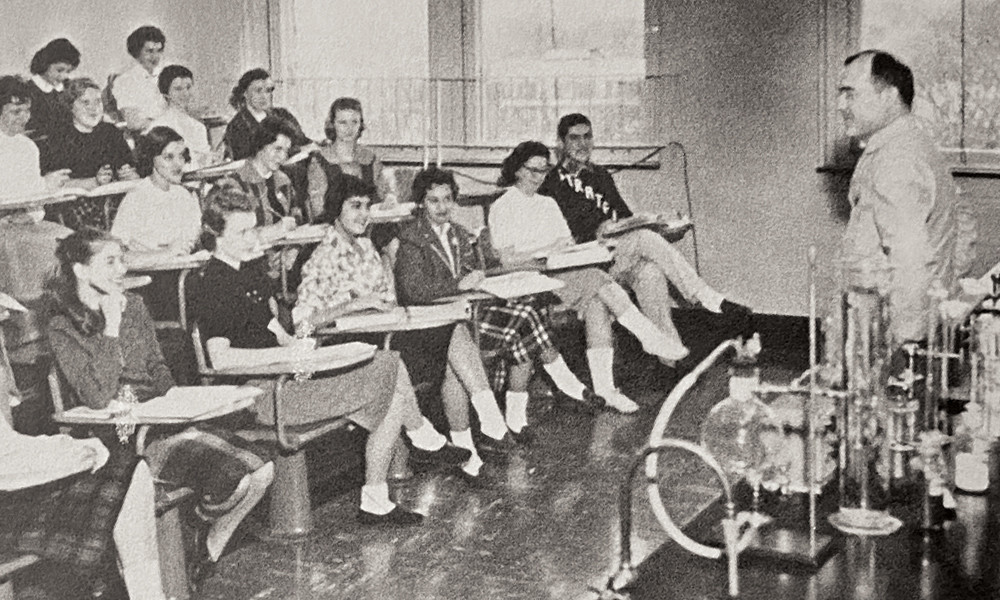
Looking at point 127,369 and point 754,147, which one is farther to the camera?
point 754,147

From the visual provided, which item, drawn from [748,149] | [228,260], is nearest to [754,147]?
[748,149]

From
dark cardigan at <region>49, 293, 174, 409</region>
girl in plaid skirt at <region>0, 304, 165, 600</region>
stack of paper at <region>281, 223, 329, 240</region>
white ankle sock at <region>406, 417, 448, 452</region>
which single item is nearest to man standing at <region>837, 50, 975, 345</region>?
white ankle sock at <region>406, 417, 448, 452</region>

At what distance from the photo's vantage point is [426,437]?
4.52 metres

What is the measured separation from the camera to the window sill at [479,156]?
433cm

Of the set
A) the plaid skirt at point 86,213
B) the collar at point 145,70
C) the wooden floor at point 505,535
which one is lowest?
the wooden floor at point 505,535

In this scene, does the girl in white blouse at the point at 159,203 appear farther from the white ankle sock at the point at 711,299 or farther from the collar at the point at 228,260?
the white ankle sock at the point at 711,299

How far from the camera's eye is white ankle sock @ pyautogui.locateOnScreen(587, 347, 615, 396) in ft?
16.9

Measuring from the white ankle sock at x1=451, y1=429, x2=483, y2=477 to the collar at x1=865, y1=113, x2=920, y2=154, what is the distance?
1491 millimetres

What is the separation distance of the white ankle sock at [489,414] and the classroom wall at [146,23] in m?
1.44

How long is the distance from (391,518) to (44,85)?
1.64m

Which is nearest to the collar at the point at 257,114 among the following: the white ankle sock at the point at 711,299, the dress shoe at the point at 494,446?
the dress shoe at the point at 494,446

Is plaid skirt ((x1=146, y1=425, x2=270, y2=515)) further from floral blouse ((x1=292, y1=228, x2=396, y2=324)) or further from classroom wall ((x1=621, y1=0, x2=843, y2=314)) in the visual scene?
classroom wall ((x1=621, y1=0, x2=843, y2=314))

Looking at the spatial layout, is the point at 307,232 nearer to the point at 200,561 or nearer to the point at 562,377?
the point at 200,561

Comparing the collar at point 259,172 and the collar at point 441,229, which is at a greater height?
the collar at point 259,172
